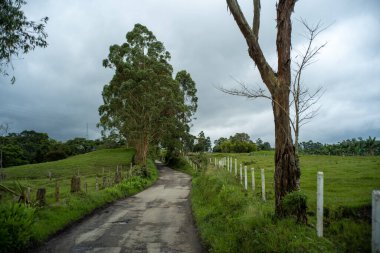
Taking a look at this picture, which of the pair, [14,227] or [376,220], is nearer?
[376,220]

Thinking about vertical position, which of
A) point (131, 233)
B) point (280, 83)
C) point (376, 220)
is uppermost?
point (280, 83)

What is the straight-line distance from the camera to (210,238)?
970 cm

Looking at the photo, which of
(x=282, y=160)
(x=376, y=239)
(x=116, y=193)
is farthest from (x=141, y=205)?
(x=376, y=239)

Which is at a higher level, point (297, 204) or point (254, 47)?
point (254, 47)

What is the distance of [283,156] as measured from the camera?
8.55 metres

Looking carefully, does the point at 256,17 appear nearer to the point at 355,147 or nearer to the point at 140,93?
the point at 140,93

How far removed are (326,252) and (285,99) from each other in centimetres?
410

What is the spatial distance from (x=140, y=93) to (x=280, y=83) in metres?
34.8

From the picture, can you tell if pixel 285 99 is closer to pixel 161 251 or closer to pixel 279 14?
pixel 279 14

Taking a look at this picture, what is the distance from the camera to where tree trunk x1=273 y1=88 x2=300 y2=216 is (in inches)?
333

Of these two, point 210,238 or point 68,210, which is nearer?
point 210,238

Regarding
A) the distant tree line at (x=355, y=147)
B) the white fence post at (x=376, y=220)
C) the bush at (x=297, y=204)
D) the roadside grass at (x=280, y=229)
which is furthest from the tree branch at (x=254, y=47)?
the distant tree line at (x=355, y=147)

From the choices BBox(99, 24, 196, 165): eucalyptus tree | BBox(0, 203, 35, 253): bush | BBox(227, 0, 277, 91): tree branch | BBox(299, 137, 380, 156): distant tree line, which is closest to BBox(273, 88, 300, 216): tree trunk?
BBox(227, 0, 277, 91): tree branch

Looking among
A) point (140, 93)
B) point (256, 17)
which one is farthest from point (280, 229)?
point (140, 93)
